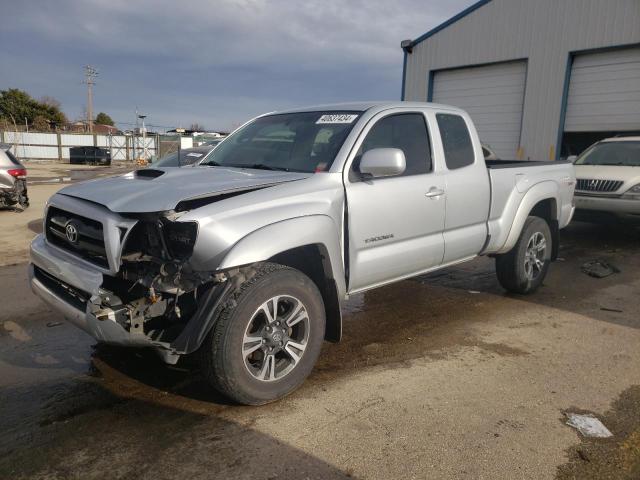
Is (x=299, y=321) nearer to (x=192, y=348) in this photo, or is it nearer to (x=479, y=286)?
(x=192, y=348)

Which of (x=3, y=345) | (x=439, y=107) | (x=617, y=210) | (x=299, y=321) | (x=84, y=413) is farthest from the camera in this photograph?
(x=617, y=210)

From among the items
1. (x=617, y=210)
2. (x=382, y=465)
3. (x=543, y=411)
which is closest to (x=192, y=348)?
Answer: (x=382, y=465)

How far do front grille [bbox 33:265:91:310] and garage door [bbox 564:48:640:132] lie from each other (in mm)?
15011

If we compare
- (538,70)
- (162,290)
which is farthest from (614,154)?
(162,290)

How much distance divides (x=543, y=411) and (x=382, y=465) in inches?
47.5

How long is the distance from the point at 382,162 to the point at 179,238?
56.5 inches

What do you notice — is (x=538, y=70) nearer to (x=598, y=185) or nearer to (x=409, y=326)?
(x=598, y=185)

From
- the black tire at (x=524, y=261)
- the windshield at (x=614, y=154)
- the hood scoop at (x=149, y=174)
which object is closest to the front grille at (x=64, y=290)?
the hood scoop at (x=149, y=174)

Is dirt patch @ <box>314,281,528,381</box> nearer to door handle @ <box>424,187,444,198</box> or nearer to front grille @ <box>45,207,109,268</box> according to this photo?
door handle @ <box>424,187,444,198</box>

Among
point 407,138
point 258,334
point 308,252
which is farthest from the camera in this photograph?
point 407,138

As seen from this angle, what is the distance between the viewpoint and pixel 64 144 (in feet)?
135

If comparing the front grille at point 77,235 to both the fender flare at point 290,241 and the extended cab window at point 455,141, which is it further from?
the extended cab window at point 455,141

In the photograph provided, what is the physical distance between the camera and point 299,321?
3.26 metres

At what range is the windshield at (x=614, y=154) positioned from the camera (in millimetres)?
9430
